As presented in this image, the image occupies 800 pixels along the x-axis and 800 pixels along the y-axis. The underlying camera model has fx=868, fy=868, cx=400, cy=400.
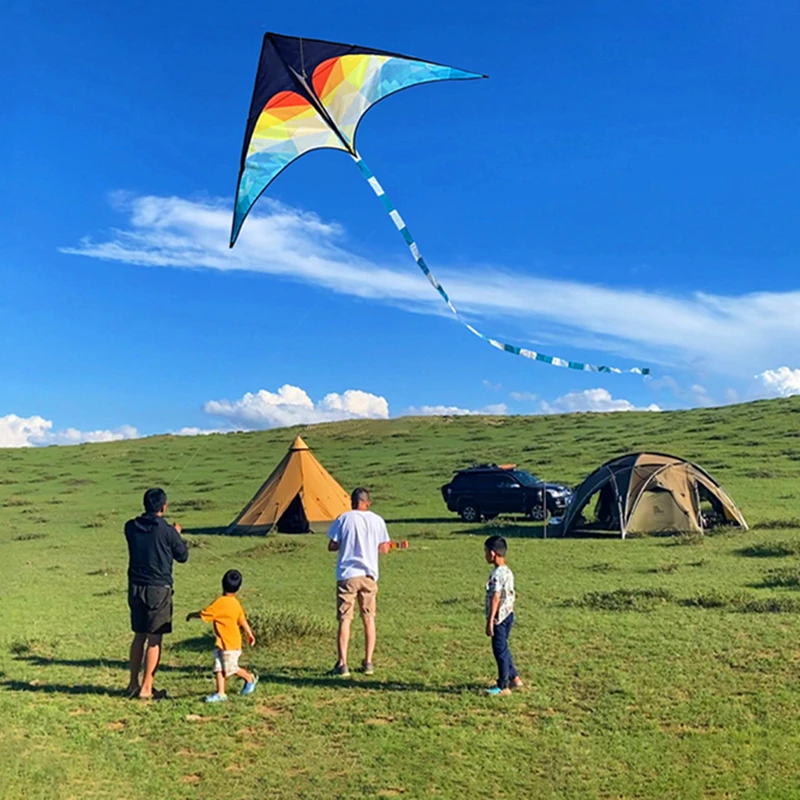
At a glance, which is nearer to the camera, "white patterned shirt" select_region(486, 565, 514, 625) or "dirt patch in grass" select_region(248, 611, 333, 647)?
"white patterned shirt" select_region(486, 565, 514, 625)

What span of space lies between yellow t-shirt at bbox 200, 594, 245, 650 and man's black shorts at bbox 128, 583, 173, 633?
0.39 metres

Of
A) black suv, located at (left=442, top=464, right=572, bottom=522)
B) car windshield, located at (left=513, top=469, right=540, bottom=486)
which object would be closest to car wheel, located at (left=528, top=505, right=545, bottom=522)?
black suv, located at (left=442, top=464, right=572, bottom=522)

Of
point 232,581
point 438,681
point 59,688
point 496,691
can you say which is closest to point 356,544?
point 232,581

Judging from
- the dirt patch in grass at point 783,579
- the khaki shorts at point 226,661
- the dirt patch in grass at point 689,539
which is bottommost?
the khaki shorts at point 226,661

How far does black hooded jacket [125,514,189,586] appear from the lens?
28.8 ft

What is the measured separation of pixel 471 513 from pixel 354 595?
20.1 metres

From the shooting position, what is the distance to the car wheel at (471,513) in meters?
29.1

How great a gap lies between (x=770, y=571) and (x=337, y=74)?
1135 cm

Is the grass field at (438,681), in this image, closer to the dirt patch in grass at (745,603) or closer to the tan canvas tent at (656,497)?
the dirt patch in grass at (745,603)

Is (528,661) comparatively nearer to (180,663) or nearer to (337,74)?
(180,663)

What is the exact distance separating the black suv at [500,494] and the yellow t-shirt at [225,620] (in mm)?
19598

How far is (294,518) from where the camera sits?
90.0 feet

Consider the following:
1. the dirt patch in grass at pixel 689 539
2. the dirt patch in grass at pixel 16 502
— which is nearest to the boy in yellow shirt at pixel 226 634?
the dirt patch in grass at pixel 689 539

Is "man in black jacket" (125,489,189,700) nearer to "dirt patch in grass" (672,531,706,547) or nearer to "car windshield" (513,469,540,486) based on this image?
"dirt patch in grass" (672,531,706,547)
